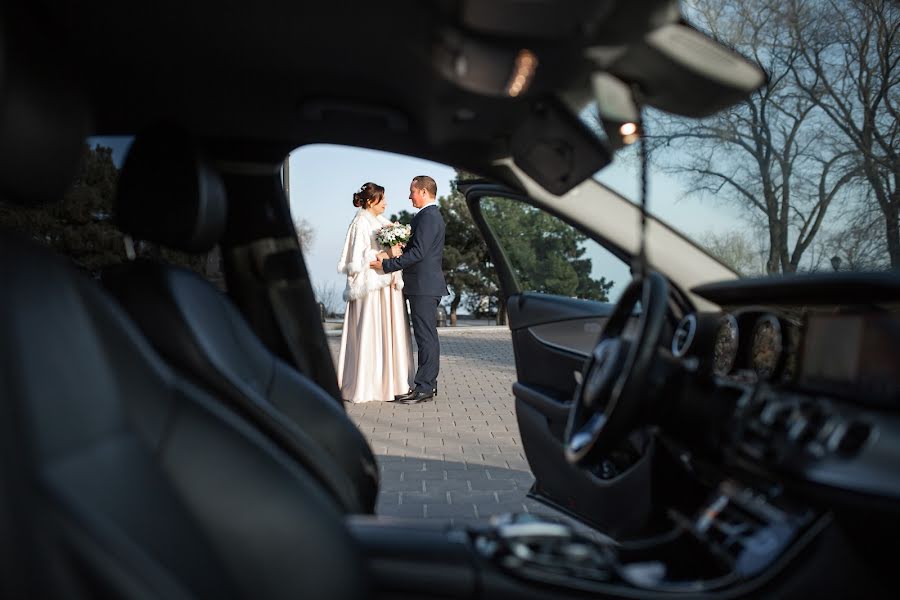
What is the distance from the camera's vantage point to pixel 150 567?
3.69 feet

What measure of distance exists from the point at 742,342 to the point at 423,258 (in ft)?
16.7

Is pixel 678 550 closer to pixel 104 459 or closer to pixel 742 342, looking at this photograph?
pixel 742 342

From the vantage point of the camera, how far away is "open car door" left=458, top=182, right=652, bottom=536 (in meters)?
2.79

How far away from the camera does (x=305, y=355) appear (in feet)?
9.21

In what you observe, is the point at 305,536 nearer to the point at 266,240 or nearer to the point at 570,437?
the point at 570,437

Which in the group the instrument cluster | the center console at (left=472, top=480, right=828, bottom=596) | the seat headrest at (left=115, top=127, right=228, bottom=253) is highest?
the seat headrest at (left=115, top=127, right=228, bottom=253)

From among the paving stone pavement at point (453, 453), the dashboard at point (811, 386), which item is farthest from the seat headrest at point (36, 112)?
the paving stone pavement at point (453, 453)

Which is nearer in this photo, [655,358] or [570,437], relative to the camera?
[655,358]

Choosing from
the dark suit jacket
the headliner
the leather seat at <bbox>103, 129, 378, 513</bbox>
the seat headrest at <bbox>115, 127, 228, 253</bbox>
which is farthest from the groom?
the seat headrest at <bbox>115, 127, 228, 253</bbox>

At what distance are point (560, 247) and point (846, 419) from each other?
67.2 inches

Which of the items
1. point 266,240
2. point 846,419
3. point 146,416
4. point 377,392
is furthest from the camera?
point 377,392

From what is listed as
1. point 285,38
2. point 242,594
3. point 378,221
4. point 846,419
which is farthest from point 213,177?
point 378,221

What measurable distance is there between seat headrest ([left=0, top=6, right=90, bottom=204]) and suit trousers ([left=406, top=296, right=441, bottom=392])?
5.97m

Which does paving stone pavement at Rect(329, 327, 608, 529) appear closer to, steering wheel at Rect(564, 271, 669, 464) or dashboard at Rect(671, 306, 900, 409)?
steering wheel at Rect(564, 271, 669, 464)
